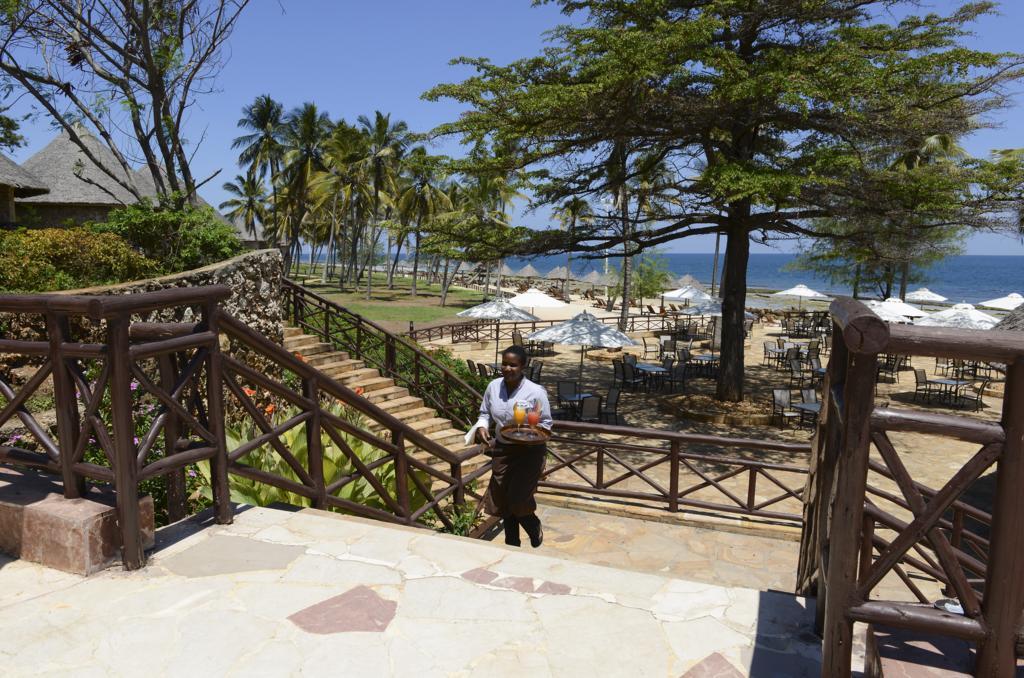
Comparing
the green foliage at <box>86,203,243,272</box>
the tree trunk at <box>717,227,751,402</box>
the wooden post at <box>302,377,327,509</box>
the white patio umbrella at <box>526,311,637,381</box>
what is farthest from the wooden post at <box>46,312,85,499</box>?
the tree trunk at <box>717,227,751,402</box>

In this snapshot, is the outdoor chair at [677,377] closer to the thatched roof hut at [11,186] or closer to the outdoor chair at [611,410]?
the outdoor chair at [611,410]

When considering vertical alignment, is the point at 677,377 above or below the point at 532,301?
below

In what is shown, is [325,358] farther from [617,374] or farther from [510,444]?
[617,374]

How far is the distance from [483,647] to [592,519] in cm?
573

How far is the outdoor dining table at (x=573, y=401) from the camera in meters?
14.9

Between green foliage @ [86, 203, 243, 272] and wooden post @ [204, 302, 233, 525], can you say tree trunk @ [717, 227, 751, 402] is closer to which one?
green foliage @ [86, 203, 243, 272]

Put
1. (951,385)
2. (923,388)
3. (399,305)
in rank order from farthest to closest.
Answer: (399,305), (923,388), (951,385)

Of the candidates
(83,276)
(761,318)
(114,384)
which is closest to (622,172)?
(83,276)

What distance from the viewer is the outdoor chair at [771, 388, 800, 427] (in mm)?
14711

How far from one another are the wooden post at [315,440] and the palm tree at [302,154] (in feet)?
145

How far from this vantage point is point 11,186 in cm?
1559

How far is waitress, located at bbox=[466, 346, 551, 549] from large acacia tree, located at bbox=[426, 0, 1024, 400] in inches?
321

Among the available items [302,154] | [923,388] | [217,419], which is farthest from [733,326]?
[302,154]

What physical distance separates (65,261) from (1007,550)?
1059 centimetres
